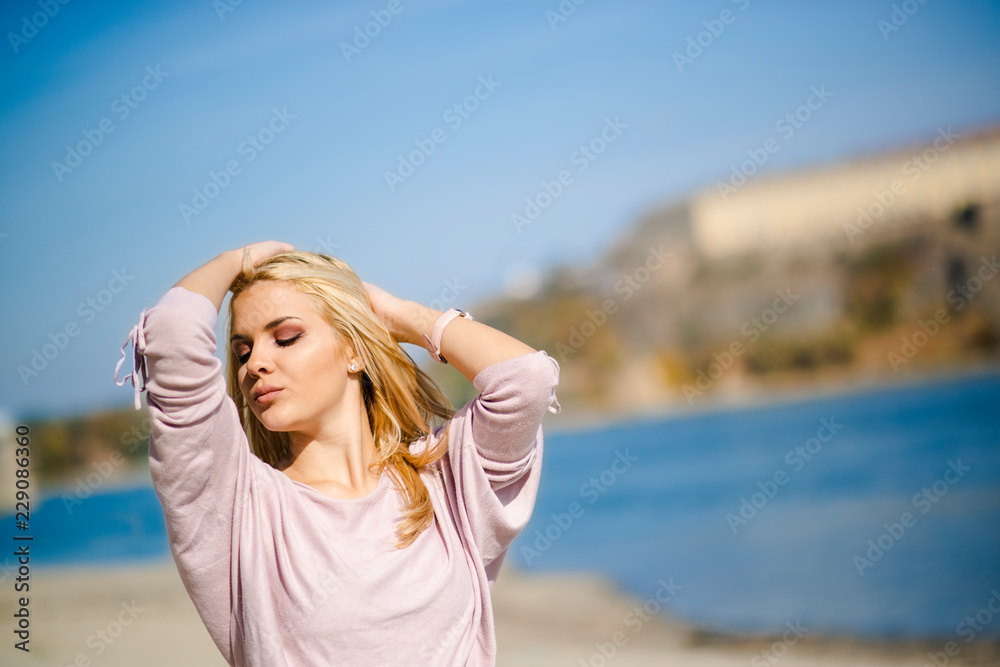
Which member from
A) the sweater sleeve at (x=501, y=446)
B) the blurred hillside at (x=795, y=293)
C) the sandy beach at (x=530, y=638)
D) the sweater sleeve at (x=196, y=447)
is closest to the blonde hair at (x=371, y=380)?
the sweater sleeve at (x=501, y=446)

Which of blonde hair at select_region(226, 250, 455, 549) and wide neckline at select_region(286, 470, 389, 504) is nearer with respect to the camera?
wide neckline at select_region(286, 470, 389, 504)

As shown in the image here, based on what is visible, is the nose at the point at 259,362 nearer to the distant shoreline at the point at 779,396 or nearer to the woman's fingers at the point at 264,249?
the woman's fingers at the point at 264,249

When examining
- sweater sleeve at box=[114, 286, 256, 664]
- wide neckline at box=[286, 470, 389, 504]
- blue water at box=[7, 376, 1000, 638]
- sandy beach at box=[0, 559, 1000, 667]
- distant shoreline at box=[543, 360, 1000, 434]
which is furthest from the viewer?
distant shoreline at box=[543, 360, 1000, 434]

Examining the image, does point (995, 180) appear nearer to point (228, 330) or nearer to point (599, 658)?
point (599, 658)

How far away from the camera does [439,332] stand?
2174 millimetres

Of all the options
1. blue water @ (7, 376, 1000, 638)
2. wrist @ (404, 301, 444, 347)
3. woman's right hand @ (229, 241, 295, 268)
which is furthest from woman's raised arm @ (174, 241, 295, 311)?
blue water @ (7, 376, 1000, 638)

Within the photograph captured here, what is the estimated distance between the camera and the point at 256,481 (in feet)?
6.39

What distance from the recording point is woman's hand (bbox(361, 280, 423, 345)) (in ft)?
7.32

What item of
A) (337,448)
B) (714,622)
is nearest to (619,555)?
(714,622)

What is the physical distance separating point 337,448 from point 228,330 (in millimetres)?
423

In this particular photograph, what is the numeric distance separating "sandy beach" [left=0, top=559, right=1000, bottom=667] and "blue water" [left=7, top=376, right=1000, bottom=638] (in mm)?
974

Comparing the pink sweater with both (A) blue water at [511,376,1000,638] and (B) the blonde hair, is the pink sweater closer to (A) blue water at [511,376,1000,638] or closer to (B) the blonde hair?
(B) the blonde hair

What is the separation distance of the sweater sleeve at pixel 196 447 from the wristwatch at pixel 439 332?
1.79 feet

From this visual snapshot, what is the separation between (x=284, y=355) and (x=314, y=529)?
425 millimetres
